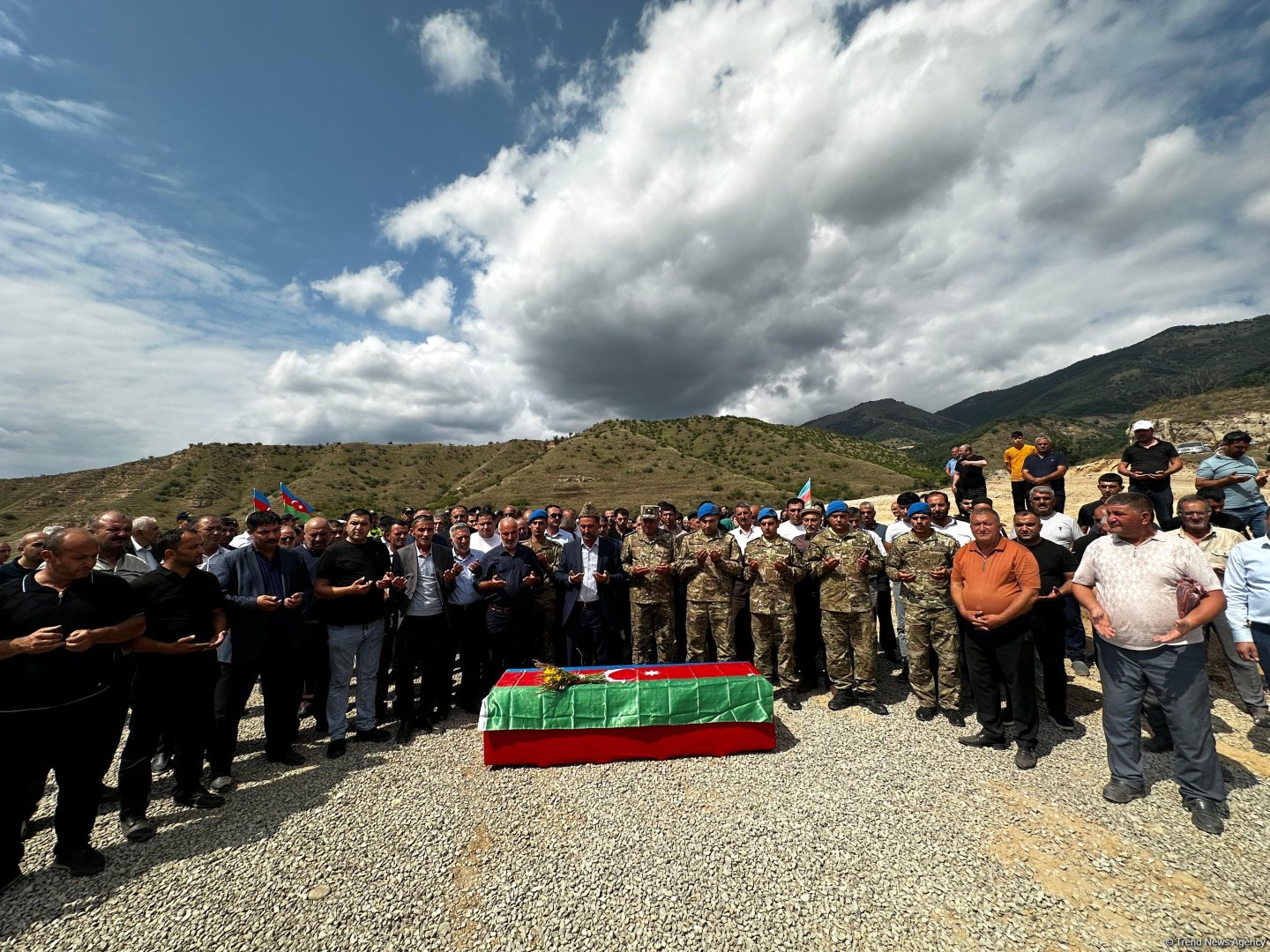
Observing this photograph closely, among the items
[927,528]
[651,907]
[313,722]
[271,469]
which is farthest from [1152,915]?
[271,469]

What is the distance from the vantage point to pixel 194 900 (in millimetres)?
3307

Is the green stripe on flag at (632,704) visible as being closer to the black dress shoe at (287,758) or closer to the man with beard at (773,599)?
the man with beard at (773,599)

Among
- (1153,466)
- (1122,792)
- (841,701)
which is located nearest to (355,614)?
(841,701)

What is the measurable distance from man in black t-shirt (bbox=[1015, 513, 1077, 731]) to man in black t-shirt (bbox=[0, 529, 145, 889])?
8321 millimetres

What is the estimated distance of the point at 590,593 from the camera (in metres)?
6.71

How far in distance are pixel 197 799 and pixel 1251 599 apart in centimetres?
980

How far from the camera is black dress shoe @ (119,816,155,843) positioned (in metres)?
3.87

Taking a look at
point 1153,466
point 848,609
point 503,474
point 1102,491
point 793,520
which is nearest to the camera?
point 848,609

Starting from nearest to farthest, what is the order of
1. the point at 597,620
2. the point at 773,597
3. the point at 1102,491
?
the point at 773,597 → the point at 597,620 → the point at 1102,491

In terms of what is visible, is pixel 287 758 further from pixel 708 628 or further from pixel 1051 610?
pixel 1051 610

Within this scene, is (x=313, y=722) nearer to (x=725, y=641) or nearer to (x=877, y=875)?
(x=725, y=641)

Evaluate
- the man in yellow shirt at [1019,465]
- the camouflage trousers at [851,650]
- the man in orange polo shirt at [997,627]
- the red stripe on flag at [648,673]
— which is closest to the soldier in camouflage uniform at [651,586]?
the red stripe on flag at [648,673]

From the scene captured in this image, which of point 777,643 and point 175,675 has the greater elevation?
point 175,675

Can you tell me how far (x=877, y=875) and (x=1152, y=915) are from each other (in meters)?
1.58
